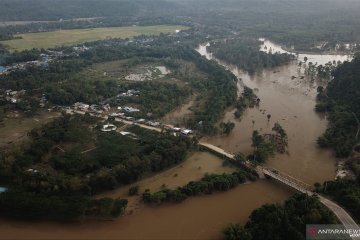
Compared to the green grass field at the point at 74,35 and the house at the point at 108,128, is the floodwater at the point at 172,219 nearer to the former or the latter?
the house at the point at 108,128

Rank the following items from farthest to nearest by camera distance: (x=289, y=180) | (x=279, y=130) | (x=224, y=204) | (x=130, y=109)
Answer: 1. (x=130, y=109)
2. (x=279, y=130)
3. (x=289, y=180)
4. (x=224, y=204)

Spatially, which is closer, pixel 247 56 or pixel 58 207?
pixel 58 207

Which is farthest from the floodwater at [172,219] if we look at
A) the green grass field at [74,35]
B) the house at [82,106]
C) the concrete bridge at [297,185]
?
the green grass field at [74,35]

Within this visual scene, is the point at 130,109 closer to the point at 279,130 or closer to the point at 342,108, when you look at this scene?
the point at 279,130

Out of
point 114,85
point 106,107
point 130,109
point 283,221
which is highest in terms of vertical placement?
point 114,85

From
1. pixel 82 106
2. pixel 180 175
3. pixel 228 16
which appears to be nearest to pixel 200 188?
pixel 180 175

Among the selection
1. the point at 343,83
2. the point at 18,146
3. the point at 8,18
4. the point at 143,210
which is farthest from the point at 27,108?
the point at 8,18

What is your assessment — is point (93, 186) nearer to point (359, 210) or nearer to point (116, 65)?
point (359, 210)
